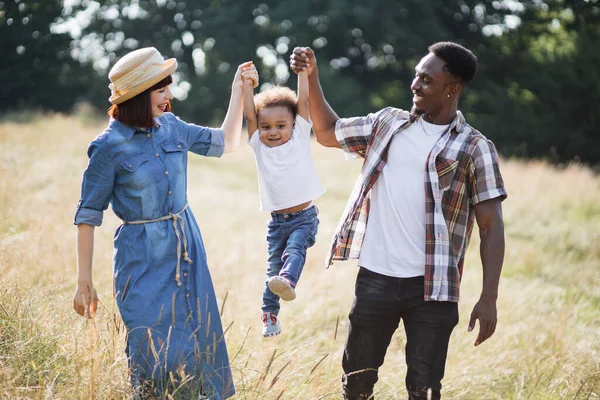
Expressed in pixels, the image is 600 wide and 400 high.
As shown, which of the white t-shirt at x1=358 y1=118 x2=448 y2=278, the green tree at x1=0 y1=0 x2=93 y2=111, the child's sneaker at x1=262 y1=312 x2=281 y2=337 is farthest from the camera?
the green tree at x1=0 y1=0 x2=93 y2=111

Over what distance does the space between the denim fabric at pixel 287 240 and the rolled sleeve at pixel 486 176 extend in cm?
99

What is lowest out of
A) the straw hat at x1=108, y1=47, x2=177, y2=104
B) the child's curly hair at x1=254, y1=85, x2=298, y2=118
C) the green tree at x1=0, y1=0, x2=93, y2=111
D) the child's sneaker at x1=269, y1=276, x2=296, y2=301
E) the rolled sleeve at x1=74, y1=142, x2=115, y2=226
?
the child's sneaker at x1=269, y1=276, x2=296, y2=301

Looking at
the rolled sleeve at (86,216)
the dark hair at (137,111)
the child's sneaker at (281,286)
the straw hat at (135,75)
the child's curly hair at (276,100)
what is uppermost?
the straw hat at (135,75)

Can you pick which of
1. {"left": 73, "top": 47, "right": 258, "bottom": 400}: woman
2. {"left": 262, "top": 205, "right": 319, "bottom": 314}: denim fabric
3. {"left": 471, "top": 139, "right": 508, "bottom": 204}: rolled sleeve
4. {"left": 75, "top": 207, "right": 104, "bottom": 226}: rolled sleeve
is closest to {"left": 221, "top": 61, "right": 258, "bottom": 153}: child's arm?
{"left": 73, "top": 47, "right": 258, "bottom": 400}: woman

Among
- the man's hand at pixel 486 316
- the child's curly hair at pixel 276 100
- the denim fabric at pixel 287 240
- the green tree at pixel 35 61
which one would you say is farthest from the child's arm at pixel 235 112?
the green tree at pixel 35 61

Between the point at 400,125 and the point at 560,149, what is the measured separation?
24.4 metres

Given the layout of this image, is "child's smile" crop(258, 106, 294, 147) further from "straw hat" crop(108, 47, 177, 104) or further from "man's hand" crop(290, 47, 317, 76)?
"straw hat" crop(108, 47, 177, 104)

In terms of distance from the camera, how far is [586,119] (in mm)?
25609

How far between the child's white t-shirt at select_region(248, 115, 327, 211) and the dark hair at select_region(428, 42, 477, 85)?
2.79ft

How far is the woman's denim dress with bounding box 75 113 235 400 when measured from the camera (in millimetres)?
3062

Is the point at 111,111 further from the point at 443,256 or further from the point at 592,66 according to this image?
the point at 592,66

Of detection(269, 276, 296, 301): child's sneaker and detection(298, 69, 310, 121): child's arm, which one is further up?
detection(298, 69, 310, 121): child's arm

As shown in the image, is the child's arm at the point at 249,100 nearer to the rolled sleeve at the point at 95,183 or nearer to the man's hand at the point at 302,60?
the man's hand at the point at 302,60

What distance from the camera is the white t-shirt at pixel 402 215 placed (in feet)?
11.1
